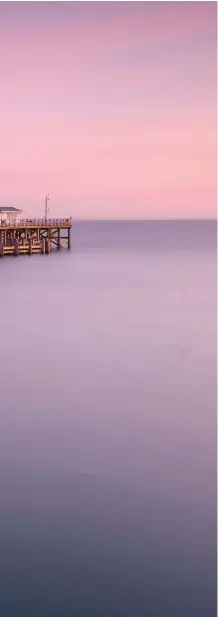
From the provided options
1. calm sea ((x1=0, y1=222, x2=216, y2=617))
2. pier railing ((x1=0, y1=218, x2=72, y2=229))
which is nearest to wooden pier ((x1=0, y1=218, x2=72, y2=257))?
pier railing ((x1=0, y1=218, x2=72, y2=229))

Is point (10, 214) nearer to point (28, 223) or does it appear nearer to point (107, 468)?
point (28, 223)

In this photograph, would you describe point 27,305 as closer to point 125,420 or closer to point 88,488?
point 125,420

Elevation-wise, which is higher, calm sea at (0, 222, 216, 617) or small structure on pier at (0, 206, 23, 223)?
small structure on pier at (0, 206, 23, 223)

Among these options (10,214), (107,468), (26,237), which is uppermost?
(10,214)

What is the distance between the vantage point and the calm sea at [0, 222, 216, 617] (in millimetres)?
10453

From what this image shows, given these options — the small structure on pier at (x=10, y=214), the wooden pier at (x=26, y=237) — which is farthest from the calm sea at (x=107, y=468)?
the small structure on pier at (x=10, y=214)

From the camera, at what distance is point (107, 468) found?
14.2m

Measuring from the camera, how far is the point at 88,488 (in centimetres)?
1345

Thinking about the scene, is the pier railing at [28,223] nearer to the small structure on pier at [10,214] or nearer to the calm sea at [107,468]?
the small structure on pier at [10,214]

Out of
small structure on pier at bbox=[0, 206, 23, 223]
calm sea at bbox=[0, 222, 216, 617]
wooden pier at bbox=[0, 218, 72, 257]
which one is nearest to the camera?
calm sea at bbox=[0, 222, 216, 617]

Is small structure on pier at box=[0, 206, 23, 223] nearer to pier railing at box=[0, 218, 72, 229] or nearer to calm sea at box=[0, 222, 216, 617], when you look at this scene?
pier railing at box=[0, 218, 72, 229]

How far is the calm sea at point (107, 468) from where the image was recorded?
10.5 m

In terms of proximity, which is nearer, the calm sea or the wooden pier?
the calm sea

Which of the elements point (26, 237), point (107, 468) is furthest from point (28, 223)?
point (107, 468)
